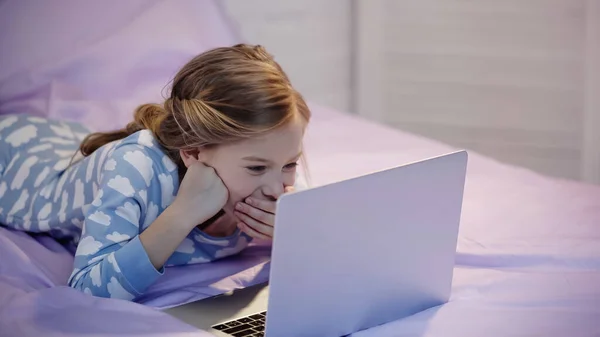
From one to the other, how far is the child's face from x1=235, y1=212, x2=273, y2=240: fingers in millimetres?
33

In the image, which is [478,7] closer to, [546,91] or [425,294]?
[546,91]

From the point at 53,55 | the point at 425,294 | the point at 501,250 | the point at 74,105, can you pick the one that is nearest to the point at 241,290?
the point at 425,294

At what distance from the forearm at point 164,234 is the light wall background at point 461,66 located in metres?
1.53

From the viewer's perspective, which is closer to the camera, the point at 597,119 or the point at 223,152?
the point at 223,152

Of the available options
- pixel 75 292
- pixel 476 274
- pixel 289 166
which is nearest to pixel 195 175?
pixel 289 166

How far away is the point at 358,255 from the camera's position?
120 cm

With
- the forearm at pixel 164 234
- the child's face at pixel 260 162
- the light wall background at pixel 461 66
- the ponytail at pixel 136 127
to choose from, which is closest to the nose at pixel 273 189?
the child's face at pixel 260 162

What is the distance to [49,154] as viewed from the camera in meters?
1.82

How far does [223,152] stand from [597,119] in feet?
5.51

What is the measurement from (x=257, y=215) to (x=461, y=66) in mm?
1681

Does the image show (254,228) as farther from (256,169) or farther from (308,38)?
(308,38)

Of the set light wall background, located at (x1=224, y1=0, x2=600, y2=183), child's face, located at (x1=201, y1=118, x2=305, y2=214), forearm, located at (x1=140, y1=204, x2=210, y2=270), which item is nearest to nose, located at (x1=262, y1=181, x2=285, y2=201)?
child's face, located at (x1=201, y1=118, x2=305, y2=214)

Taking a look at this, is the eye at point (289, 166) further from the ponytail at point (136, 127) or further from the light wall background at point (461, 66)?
the light wall background at point (461, 66)

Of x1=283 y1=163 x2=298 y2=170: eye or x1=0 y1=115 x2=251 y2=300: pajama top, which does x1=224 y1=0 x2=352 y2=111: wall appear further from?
x1=283 y1=163 x2=298 y2=170: eye
